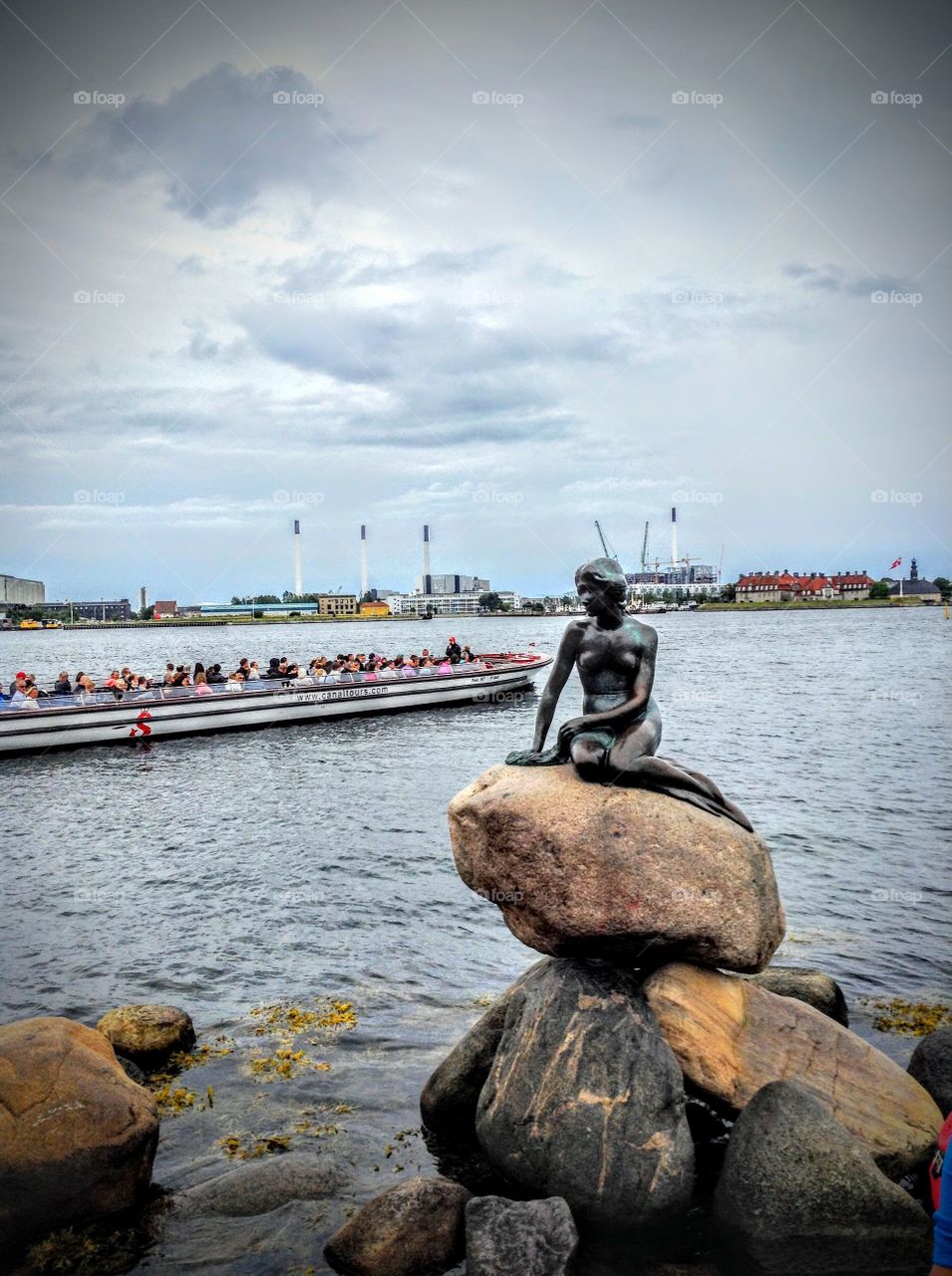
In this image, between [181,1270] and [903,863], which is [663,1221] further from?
[903,863]

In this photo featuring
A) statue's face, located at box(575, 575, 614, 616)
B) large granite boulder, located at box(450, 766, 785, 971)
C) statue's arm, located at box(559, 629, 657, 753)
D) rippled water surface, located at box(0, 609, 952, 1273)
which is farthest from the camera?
rippled water surface, located at box(0, 609, 952, 1273)

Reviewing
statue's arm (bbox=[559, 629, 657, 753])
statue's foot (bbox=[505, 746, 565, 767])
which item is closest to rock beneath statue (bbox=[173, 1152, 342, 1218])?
statue's foot (bbox=[505, 746, 565, 767])

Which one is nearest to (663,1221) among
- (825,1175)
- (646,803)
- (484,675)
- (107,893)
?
(825,1175)

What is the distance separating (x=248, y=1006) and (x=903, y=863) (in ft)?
43.7

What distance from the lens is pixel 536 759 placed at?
33.1ft

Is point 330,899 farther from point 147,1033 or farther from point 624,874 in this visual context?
point 624,874

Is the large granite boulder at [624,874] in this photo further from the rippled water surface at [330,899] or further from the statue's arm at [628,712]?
the rippled water surface at [330,899]

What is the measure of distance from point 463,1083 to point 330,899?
8.31m

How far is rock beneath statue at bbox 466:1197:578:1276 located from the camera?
279 inches

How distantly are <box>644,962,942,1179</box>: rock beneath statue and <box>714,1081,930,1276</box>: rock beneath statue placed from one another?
70 cm

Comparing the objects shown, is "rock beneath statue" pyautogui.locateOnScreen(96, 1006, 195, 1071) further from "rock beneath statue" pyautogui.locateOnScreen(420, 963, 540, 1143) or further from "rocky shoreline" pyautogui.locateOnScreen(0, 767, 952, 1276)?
"rock beneath statue" pyautogui.locateOnScreen(420, 963, 540, 1143)

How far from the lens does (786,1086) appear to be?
7.91 m

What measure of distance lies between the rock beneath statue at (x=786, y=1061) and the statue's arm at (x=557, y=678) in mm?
2663

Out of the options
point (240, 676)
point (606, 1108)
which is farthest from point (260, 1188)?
point (240, 676)
